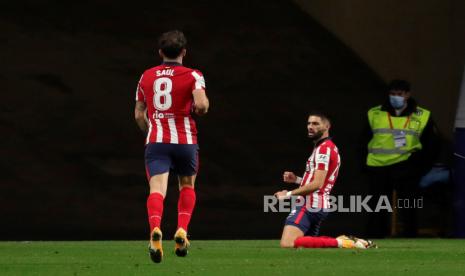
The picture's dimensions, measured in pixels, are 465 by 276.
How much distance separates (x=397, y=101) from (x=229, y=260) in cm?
612

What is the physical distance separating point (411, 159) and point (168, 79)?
6.80 meters

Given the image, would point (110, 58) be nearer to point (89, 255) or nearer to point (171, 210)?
point (171, 210)

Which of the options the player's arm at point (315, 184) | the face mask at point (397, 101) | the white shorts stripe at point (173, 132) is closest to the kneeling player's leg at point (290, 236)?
the player's arm at point (315, 184)

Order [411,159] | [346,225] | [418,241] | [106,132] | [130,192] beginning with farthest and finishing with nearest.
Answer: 1. [106,132]
2. [130,192]
3. [346,225]
4. [411,159]
5. [418,241]

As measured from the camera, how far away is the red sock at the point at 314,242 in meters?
14.3

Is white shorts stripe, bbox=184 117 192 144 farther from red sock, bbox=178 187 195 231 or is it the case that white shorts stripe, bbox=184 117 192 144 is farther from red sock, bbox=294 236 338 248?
red sock, bbox=294 236 338 248

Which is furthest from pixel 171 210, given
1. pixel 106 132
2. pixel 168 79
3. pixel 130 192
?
pixel 168 79

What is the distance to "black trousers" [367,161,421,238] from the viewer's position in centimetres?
1762

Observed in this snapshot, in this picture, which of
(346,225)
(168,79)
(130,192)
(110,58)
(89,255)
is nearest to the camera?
(168,79)

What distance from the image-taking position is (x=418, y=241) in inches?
653

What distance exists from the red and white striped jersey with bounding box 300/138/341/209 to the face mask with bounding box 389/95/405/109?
10.7 feet

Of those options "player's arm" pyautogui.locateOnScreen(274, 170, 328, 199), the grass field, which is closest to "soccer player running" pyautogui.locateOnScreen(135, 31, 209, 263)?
the grass field

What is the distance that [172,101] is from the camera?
11.8 m

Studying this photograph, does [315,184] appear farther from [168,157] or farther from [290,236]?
[168,157]
